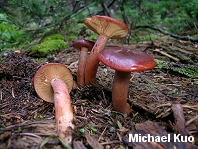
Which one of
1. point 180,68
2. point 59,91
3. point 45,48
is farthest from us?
point 45,48

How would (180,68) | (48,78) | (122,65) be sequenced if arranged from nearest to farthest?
1. (122,65)
2. (48,78)
3. (180,68)

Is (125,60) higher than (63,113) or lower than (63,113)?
higher

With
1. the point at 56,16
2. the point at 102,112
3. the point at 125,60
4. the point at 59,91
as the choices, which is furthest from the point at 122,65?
the point at 56,16

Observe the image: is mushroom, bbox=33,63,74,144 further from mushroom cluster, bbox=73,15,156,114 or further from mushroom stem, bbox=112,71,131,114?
mushroom stem, bbox=112,71,131,114

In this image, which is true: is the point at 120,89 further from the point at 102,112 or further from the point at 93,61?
the point at 93,61

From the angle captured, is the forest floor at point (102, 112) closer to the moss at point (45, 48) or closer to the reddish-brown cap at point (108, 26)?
the reddish-brown cap at point (108, 26)

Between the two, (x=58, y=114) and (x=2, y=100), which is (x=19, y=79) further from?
(x=58, y=114)
